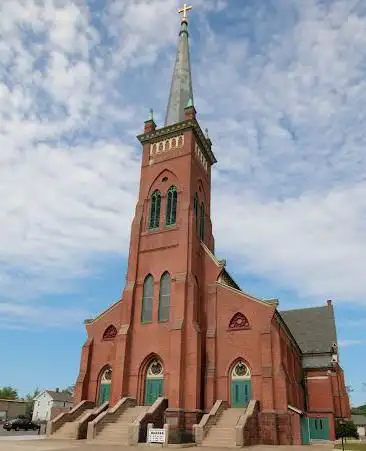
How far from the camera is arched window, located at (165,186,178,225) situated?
3388 cm

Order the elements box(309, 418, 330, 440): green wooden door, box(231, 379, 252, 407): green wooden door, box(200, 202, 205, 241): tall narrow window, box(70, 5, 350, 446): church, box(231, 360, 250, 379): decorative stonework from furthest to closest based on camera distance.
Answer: box(200, 202, 205, 241): tall narrow window
box(309, 418, 330, 440): green wooden door
box(231, 360, 250, 379): decorative stonework
box(231, 379, 252, 407): green wooden door
box(70, 5, 350, 446): church

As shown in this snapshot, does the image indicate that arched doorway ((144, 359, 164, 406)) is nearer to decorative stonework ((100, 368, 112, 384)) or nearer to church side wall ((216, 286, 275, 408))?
church side wall ((216, 286, 275, 408))

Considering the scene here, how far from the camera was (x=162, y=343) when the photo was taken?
29.4 m

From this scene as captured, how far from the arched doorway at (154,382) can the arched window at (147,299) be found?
10.3 feet

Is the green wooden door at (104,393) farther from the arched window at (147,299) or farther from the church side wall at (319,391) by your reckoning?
the church side wall at (319,391)

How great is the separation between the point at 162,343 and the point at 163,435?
23.2 ft

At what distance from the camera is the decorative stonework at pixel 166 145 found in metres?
36.3

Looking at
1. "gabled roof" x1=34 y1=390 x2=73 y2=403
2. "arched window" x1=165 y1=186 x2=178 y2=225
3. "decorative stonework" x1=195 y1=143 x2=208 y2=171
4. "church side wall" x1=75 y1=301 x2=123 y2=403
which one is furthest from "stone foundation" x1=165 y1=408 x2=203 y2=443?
"gabled roof" x1=34 y1=390 x2=73 y2=403

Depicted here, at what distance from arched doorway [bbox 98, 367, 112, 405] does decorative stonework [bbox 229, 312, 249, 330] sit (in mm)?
10023

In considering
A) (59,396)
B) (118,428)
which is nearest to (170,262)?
(118,428)

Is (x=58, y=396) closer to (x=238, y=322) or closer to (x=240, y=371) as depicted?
(x=240, y=371)

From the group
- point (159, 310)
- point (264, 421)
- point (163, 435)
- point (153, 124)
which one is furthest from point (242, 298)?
point (153, 124)

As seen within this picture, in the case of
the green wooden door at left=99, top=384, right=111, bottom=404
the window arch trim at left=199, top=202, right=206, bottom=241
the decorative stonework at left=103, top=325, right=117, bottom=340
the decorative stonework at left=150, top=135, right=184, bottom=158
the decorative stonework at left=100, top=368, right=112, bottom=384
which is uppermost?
the decorative stonework at left=150, top=135, right=184, bottom=158

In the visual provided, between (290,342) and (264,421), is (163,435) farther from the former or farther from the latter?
(290,342)
